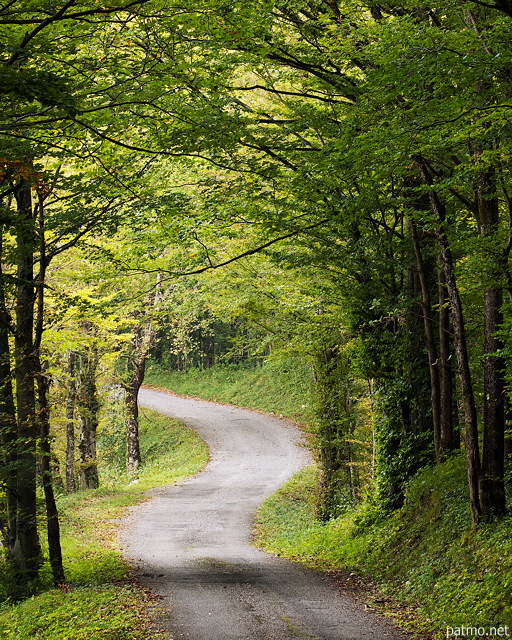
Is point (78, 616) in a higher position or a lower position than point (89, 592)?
higher

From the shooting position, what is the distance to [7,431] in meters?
8.99

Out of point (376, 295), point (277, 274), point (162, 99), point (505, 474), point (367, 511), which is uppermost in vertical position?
point (162, 99)

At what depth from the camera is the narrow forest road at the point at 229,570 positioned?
7.16 metres

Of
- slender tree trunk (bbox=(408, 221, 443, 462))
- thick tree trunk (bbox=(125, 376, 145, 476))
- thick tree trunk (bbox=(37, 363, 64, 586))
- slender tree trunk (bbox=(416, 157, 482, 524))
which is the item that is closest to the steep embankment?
slender tree trunk (bbox=(416, 157, 482, 524))

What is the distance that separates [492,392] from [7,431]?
7117 mm

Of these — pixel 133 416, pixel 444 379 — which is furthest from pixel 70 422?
pixel 444 379

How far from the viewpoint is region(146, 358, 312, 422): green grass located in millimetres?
34031

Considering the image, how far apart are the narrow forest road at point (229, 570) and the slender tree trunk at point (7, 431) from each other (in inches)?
97.1

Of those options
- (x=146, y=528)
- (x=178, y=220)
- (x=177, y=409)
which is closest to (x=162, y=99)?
(x=178, y=220)

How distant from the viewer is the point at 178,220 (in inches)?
424

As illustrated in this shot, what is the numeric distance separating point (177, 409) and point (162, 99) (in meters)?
29.1

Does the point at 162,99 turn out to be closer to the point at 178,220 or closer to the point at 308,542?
the point at 178,220

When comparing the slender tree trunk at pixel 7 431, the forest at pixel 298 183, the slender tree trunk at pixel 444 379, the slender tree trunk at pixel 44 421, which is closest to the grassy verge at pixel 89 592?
the slender tree trunk at pixel 44 421

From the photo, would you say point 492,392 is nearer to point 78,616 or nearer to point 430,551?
point 430,551
